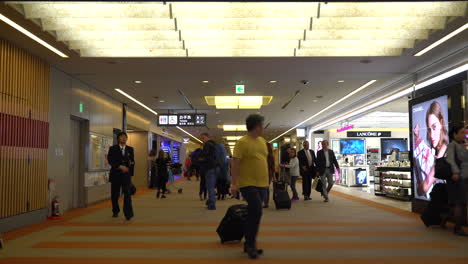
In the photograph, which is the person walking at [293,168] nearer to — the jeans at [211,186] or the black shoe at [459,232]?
the jeans at [211,186]

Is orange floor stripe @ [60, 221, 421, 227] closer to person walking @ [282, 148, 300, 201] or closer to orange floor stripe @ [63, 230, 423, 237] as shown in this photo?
orange floor stripe @ [63, 230, 423, 237]

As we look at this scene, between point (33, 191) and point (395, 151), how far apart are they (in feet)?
36.5

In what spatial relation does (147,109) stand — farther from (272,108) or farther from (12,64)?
(12,64)

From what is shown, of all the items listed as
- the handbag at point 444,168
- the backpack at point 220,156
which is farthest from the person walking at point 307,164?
the handbag at point 444,168

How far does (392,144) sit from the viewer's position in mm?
23375

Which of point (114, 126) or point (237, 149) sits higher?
point (114, 126)

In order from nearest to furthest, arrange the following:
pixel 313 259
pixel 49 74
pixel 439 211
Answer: pixel 313 259 → pixel 439 211 → pixel 49 74

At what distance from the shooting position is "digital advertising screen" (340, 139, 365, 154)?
822 inches

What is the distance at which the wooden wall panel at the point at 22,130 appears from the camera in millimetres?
6805

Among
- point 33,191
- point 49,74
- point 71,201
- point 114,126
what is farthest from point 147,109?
point 33,191

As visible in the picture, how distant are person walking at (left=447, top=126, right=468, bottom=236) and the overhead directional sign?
33.9ft

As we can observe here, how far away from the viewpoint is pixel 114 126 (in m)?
13.7

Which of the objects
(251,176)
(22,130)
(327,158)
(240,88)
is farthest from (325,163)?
(22,130)

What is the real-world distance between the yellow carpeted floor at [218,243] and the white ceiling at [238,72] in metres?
3.11
